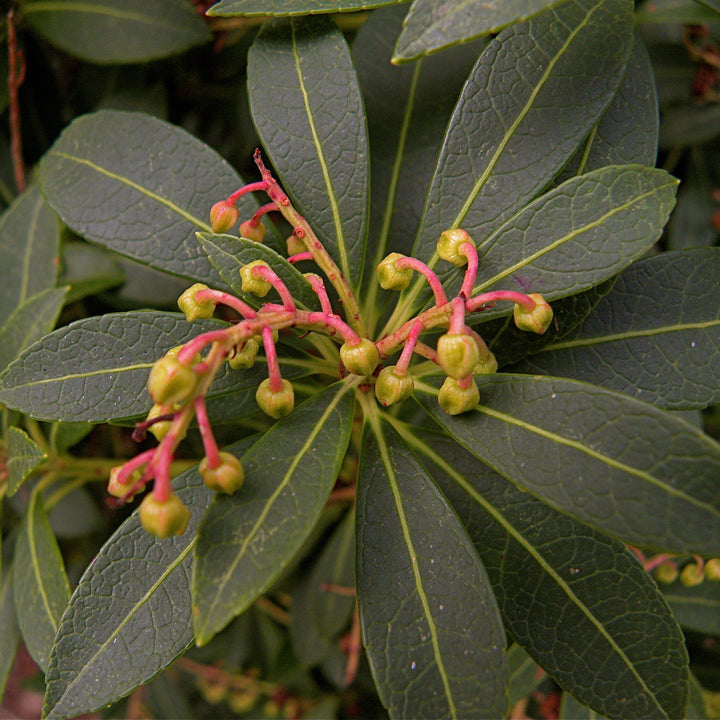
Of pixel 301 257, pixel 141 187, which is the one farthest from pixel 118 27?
pixel 301 257

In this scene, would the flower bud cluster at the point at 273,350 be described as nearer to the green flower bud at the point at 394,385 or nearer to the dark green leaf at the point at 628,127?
the green flower bud at the point at 394,385

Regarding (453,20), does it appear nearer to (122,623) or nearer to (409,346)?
(409,346)

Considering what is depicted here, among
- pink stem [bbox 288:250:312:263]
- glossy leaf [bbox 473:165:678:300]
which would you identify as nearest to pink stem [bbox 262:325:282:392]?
pink stem [bbox 288:250:312:263]

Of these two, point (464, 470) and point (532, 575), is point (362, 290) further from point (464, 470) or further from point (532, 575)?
point (532, 575)

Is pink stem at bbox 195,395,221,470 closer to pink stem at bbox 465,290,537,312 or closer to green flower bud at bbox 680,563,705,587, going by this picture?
pink stem at bbox 465,290,537,312

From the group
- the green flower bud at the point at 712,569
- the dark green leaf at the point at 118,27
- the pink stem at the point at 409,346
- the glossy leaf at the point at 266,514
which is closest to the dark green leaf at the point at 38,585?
the glossy leaf at the point at 266,514

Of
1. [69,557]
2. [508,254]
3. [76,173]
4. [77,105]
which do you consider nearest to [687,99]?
[508,254]
